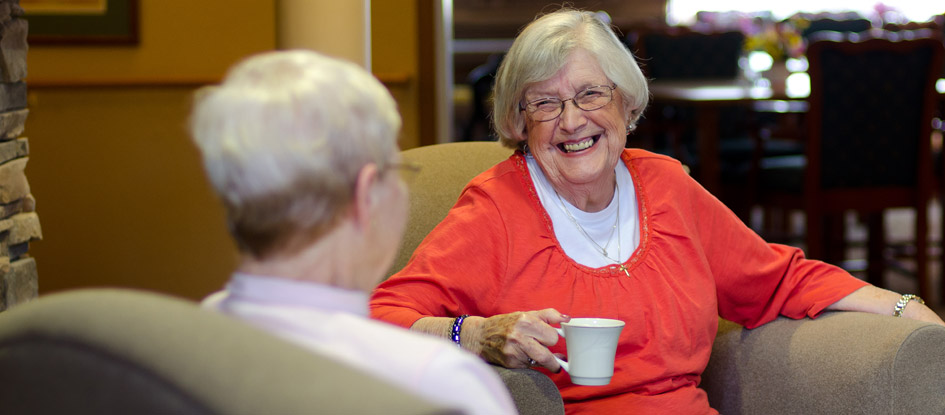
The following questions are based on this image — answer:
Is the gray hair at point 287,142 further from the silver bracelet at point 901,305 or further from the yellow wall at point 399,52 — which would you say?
the yellow wall at point 399,52

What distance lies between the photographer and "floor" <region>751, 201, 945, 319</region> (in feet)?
14.2

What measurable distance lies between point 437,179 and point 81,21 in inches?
89.8

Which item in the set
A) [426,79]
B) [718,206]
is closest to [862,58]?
[426,79]

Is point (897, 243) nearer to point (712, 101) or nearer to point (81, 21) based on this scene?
point (712, 101)

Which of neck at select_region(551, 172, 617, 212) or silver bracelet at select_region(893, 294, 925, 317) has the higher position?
neck at select_region(551, 172, 617, 212)

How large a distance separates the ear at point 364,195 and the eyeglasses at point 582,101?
3.01 feet

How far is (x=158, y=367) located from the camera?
0.68 m

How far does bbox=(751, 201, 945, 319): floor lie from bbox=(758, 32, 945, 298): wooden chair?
0.43 meters

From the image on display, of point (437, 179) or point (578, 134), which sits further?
point (437, 179)

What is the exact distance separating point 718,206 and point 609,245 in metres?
0.25

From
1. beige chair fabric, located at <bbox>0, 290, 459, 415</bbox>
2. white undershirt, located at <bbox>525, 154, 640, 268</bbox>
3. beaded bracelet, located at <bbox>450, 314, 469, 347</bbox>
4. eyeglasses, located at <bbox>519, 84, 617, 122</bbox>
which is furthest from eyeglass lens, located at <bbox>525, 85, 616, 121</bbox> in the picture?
beige chair fabric, located at <bbox>0, 290, 459, 415</bbox>

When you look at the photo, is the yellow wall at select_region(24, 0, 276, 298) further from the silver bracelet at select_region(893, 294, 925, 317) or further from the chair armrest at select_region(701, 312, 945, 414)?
the silver bracelet at select_region(893, 294, 925, 317)

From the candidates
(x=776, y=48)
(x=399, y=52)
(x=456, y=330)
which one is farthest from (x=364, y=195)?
(x=776, y=48)

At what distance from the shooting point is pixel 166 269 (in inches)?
154
